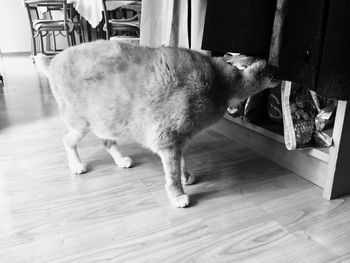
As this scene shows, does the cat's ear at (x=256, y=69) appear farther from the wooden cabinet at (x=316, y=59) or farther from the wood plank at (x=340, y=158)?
the wood plank at (x=340, y=158)

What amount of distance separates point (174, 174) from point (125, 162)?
0.35 metres

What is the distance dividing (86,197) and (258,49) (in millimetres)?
A: 785

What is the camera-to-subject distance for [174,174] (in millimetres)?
1034

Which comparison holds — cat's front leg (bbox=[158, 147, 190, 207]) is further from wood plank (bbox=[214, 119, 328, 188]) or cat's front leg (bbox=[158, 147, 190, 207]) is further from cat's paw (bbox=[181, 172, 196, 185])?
wood plank (bbox=[214, 119, 328, 188])

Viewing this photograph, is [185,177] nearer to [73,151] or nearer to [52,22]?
[73,151]

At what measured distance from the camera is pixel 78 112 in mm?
1130

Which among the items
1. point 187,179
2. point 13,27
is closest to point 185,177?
point 187,179

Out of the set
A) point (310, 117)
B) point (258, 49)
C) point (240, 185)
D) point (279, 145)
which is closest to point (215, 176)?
point (240, 185)

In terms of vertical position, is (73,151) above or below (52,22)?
below

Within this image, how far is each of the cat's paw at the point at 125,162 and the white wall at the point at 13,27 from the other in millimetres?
5100

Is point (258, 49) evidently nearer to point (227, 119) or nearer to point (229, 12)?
point (229, 12)

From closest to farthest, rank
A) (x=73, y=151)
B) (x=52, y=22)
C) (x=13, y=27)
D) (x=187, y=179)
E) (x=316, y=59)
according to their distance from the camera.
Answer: (x=316, y=59) < (x=187, y=179) < (x=73, y=151) < (x=52, y=22) < (x=13, y=27)

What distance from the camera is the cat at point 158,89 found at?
3.11ft

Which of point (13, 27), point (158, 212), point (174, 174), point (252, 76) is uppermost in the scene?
point (252, 76)
